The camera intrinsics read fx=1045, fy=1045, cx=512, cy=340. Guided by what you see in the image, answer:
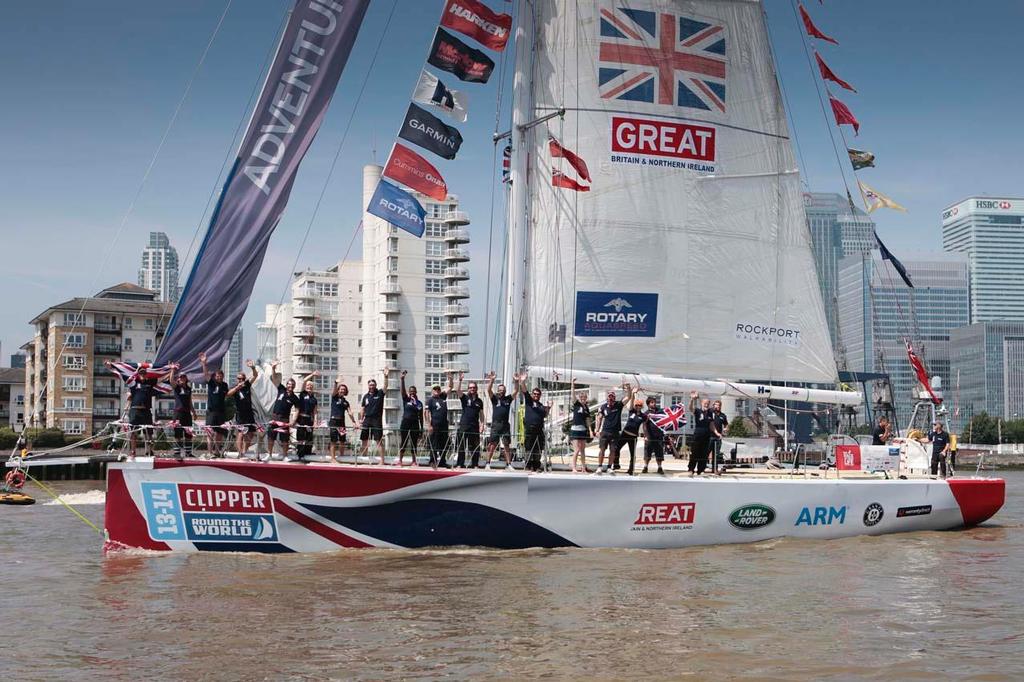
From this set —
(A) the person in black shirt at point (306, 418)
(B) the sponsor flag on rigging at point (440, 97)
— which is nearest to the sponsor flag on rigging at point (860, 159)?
(B) the sponsor flag on rigging at point (440, 97)

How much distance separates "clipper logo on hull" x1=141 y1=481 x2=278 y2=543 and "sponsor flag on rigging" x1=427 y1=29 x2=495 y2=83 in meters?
7.22

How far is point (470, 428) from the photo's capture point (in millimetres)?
16266

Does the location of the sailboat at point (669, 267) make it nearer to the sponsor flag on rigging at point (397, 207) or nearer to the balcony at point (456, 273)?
the sponsor flag on rigging at point (397, 207)

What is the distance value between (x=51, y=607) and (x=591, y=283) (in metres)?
10.3

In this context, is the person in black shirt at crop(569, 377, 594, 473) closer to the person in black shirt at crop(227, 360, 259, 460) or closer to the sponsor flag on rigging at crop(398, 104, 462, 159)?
the sponsor flag on rigging at crop(398, 104, 462, 159)

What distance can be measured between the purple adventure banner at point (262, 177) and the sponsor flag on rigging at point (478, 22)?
145 cm

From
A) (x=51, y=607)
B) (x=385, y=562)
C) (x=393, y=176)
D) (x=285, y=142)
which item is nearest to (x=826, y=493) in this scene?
(x=385, y=562)

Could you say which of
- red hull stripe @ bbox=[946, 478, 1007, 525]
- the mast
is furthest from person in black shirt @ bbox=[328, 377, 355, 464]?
red hull stripe @ bbox=[946, 478, 1007, 525]

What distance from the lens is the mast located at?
18000mm

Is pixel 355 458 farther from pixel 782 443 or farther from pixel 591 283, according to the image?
pixel 782 443

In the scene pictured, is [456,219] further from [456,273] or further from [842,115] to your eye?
[842,115]

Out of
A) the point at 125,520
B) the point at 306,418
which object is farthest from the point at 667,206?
the point at 125,520

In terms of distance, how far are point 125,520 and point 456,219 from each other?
72334 millimetres

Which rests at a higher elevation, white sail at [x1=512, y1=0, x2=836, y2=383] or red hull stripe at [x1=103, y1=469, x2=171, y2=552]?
white sail at [x1=512, y1=0, x2=836, y2=383]
